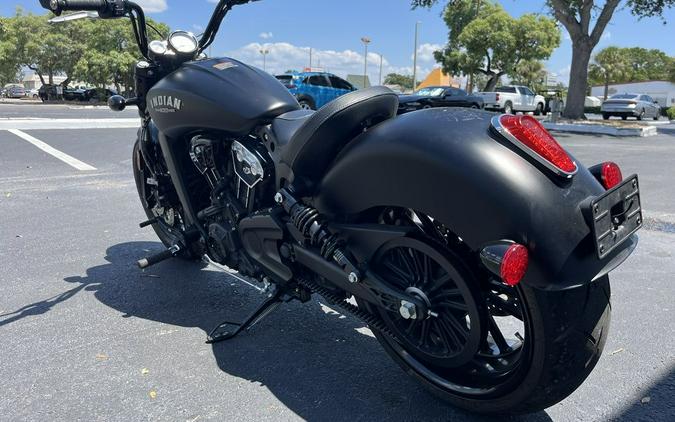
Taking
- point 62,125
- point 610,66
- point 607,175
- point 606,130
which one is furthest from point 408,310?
point 610,66

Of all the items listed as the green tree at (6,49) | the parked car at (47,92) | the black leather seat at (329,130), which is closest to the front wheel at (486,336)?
the black leather seat at (329,130)

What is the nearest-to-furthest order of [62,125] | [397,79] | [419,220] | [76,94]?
[419,220], [62,125], [76,94], [397,79]

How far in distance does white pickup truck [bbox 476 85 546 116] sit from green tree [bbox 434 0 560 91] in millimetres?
6114

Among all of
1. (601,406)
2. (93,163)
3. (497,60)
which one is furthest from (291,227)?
(497,60)

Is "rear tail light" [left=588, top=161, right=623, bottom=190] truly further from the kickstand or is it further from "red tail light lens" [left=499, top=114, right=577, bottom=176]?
the kickstand

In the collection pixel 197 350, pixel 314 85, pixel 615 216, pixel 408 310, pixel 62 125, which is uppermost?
pixel 314 85

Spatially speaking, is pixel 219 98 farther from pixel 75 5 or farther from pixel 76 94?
pixel 76 94

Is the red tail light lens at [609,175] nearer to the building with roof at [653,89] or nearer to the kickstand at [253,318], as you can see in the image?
the kickstand at [253,318]

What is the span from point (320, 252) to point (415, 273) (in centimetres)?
44

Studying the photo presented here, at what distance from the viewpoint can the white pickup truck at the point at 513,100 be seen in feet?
89.6

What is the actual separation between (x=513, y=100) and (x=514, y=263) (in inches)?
1139

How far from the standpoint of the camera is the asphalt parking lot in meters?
2.27

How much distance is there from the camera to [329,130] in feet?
7.44

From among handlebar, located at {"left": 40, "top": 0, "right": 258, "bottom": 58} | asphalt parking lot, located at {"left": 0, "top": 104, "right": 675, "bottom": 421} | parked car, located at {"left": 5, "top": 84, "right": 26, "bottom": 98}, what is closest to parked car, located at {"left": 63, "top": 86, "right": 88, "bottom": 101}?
parked car, located at {"left": 5, "top": 84, "right": 26, "bottom": 98}
